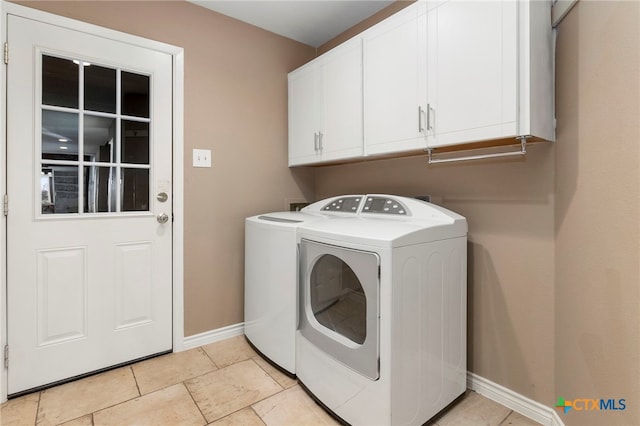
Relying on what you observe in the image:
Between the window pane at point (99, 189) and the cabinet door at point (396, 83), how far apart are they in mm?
1576

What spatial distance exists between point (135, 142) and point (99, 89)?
34 cm

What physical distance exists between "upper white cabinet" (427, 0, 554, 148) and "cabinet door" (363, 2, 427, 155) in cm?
6

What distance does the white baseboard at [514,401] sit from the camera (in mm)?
1455

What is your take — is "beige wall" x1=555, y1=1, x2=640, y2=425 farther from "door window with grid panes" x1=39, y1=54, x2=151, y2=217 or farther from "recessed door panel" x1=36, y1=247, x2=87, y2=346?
"recessed door panel" x1=36, y1=247, x2=87, y2=346

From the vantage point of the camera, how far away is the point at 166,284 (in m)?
2.11

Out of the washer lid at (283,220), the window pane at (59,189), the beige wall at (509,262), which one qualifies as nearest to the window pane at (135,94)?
the window pane at (59,189)

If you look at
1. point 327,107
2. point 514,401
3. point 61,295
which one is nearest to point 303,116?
point 327,107

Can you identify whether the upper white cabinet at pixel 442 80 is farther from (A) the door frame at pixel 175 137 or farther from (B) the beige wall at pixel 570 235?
(A) the door frame at pixel 175 137

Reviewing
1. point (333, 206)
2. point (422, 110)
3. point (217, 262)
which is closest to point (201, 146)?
point (217, 262)

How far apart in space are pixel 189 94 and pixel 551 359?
8.44 ft

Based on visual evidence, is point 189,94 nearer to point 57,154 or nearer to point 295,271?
point 57,154

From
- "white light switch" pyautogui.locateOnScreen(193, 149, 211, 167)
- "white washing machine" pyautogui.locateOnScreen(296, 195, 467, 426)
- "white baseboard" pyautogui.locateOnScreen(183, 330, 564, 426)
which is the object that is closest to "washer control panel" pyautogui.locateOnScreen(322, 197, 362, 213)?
"white washing machine" pyautogui.locateOnScreen(296, 195, 467, 426)

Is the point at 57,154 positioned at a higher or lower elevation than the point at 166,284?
higher

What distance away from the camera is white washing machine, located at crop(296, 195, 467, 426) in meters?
1.26
